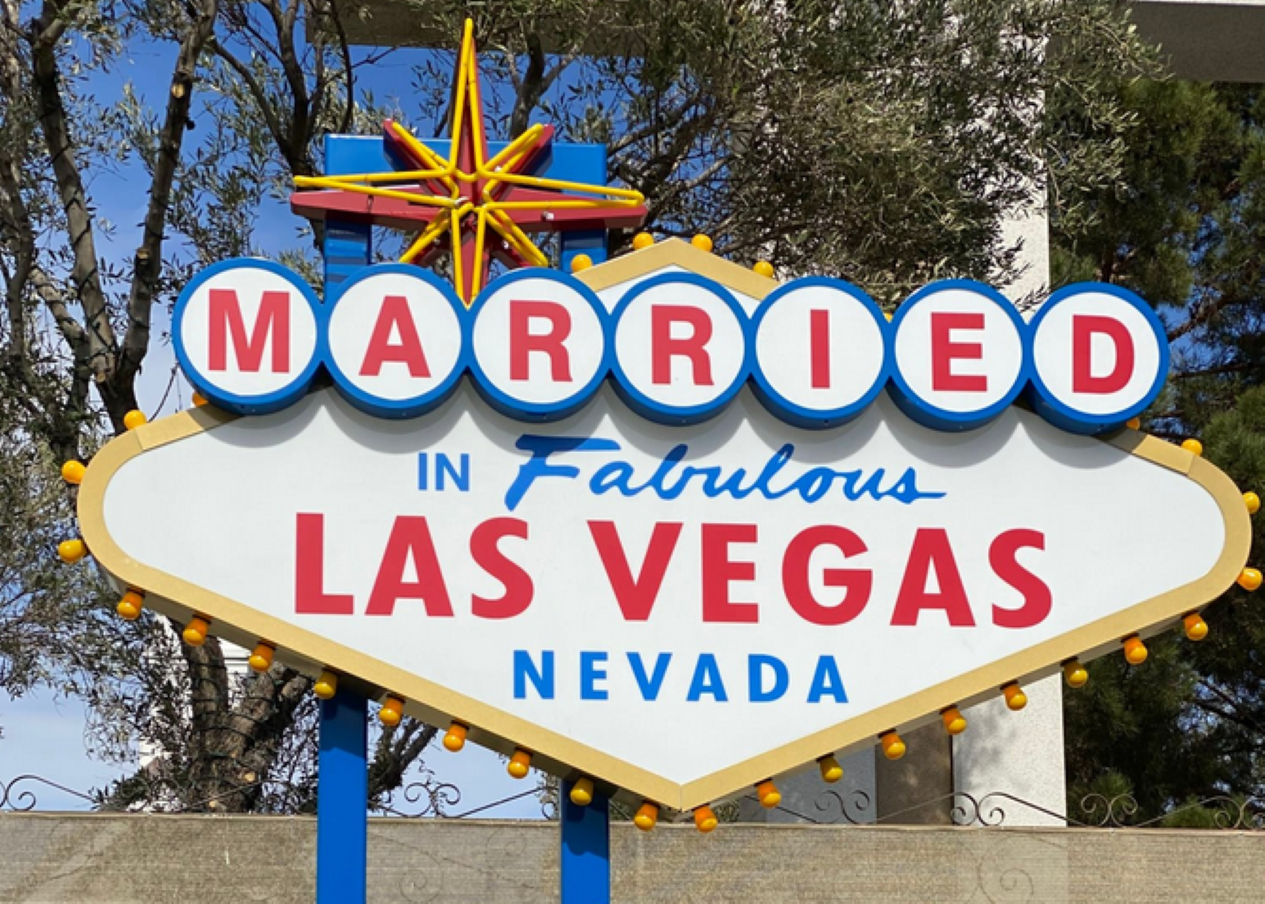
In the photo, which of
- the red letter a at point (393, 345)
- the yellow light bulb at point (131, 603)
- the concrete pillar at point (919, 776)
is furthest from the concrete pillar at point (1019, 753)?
the yellow light bulb at point (131, 603)

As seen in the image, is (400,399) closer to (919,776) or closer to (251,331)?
(251,331)

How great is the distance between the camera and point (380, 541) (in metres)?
6.70

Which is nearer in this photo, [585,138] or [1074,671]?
[1074,671]

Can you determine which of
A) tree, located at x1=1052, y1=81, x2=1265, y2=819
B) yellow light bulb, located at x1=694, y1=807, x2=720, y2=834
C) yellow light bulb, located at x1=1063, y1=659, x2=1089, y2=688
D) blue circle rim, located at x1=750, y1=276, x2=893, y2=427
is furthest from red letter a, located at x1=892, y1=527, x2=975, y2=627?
tree, located at x1=1052, y1=81, x2=1265, y2=819

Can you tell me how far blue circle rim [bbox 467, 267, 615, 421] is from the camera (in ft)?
22.3

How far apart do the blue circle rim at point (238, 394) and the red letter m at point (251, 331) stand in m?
0.07

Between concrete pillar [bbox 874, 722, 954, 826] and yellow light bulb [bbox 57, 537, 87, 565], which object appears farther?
concrete pillar [bbox 874, 722, 954, 826]

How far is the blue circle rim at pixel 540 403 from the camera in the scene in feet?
22.3

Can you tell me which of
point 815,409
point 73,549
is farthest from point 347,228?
point 815,409

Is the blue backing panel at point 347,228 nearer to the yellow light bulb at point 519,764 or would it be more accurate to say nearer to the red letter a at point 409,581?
the red letter a at point 409,581

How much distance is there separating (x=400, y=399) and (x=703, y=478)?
1.26 m

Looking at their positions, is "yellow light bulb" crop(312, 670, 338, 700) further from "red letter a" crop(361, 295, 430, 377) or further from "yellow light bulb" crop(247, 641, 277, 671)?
"red letter a" crop(361, 295, 430, 377)

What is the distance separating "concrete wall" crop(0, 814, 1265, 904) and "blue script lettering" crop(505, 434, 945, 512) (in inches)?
120

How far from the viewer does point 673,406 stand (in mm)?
6859
